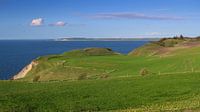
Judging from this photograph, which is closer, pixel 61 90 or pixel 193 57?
pixel 61 90

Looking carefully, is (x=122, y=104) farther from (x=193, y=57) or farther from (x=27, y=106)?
(x=193, y=57)

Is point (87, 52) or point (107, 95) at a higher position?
point (107, 95)

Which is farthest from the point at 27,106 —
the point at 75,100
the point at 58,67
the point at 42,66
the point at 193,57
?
the point at 42,66

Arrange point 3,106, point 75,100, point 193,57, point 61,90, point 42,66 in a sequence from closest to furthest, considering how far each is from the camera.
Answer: point 3,106 → point 75,100 → point 61,90 → point 193,57 → point 42,66

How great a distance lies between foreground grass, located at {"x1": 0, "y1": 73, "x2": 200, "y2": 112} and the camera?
3069 cm

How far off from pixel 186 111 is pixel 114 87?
1647cm

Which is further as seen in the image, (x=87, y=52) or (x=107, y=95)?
(x=87, y=52)

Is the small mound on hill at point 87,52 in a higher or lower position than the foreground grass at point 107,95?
lower

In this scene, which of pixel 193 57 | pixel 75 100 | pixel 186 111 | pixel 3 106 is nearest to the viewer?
pixel 186 111

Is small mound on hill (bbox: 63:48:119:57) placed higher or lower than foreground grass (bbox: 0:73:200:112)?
lower

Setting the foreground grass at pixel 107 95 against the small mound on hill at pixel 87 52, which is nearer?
the foreground grass at pixel 107 95

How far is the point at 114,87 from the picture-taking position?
40156 millimetres

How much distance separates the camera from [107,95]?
35562 mm

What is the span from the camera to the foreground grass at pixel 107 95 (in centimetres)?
3069
